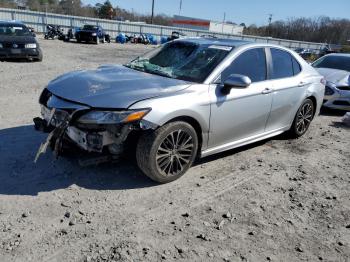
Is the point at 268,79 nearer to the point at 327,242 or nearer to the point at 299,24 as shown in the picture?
the point at 327,242

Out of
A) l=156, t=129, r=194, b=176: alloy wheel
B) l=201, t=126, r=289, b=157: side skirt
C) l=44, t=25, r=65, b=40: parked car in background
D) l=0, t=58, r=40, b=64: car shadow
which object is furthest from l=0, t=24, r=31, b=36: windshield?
l=44, t=25, r=65, b=40: parked car in background

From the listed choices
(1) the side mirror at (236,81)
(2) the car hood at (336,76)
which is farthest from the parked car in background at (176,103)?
(2) the car hood at (336,76)

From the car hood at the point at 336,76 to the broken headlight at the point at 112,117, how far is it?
6.86 metres

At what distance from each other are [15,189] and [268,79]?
364cm

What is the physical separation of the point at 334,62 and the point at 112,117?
8612mm

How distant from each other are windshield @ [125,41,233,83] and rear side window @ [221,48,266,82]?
0.18 m

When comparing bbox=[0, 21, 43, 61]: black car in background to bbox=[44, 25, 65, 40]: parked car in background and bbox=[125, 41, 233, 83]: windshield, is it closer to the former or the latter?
bbox=[125, 41, 233, 83]: windshield

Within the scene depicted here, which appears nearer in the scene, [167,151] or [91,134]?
[91,134]

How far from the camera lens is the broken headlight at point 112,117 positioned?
377 centimetres

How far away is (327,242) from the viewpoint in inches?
137

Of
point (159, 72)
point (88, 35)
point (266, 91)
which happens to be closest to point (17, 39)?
point (159, 72)

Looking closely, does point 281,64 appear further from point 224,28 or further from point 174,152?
point 224,28

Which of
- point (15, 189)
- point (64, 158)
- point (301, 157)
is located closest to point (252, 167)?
point (301, 157)

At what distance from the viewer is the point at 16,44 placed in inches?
528
